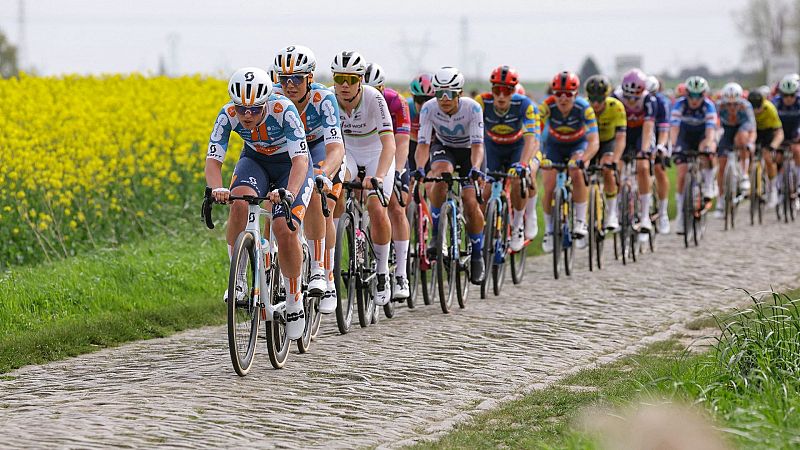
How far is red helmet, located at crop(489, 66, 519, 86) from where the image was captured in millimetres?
13859

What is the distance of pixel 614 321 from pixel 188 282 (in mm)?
4050

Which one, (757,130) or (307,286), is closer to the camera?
(307,286)

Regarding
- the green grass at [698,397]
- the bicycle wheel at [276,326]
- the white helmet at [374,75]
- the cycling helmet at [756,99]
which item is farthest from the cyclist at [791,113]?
the bicycle wheel at [276,326]

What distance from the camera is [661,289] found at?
14.4 meters

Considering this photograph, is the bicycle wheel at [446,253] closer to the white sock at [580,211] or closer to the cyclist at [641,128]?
the white sock at [580,211]

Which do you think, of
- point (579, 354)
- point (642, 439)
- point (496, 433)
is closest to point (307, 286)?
point (579, 354)

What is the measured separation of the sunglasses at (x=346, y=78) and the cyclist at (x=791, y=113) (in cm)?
1399

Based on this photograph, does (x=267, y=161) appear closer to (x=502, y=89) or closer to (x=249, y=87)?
(x=249, y=87)

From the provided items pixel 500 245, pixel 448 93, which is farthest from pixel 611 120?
pixel 448 93

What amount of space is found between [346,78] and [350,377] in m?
3.03

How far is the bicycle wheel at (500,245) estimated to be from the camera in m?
14.2

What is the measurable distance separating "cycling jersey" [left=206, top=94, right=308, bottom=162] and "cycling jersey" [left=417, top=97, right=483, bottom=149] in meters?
3.67

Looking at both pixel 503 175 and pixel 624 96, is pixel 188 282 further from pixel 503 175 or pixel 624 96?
pixel 624 96

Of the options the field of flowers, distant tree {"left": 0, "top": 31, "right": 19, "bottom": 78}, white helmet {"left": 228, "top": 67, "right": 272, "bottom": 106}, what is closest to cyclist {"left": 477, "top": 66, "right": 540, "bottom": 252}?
the field of flowers
